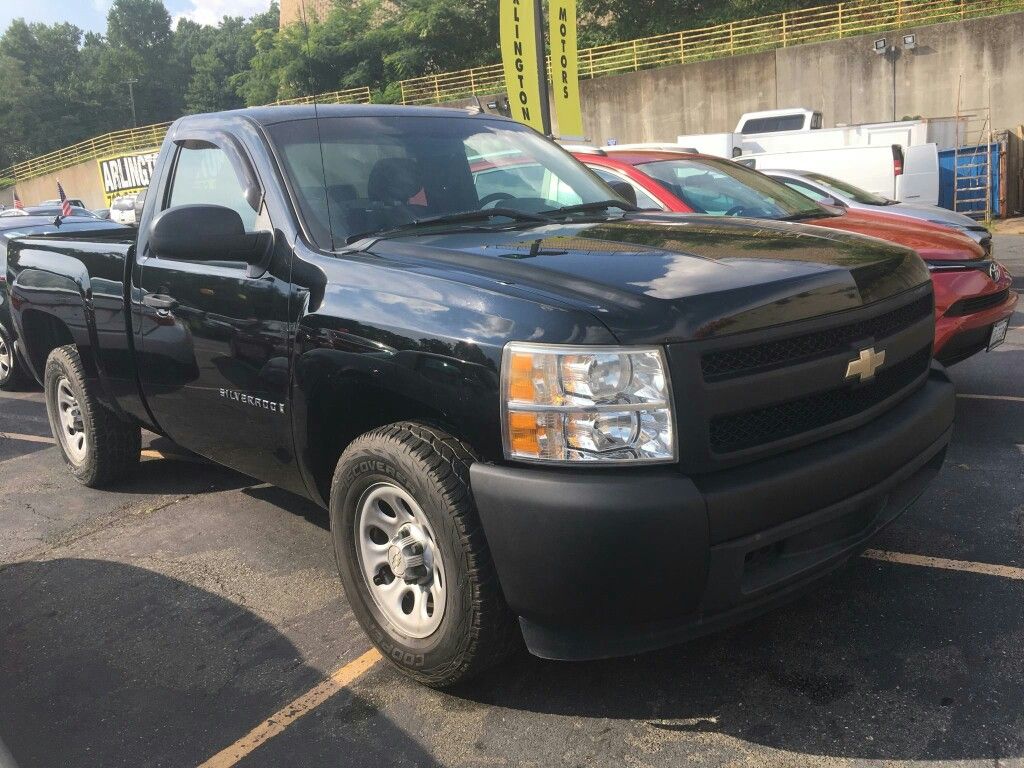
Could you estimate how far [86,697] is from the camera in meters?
3.12

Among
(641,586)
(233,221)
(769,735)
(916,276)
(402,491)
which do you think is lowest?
(769,735)

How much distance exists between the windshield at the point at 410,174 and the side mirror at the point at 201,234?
9.5 inches

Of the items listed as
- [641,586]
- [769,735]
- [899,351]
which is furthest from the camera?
[899,351]

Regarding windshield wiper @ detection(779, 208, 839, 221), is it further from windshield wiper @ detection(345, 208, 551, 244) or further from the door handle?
the door handle

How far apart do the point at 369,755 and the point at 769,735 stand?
114 centimetres

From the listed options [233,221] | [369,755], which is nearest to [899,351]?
[369,755]

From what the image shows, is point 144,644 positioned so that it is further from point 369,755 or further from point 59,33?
point 59,33

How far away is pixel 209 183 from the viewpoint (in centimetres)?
395

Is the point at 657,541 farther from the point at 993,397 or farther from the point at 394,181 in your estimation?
the point at 993,397

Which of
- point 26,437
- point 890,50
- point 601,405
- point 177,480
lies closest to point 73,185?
point 890,50

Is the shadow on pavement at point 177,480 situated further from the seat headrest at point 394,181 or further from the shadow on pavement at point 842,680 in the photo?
the shadow on pavement at point 842,680

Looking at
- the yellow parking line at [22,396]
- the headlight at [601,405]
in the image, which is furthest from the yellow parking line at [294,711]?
the yellow parking line at [22,396]

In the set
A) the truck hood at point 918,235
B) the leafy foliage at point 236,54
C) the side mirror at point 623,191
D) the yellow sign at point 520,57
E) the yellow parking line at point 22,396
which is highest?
the leafy foliage at point 236,54

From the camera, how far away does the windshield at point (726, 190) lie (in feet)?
22.3
